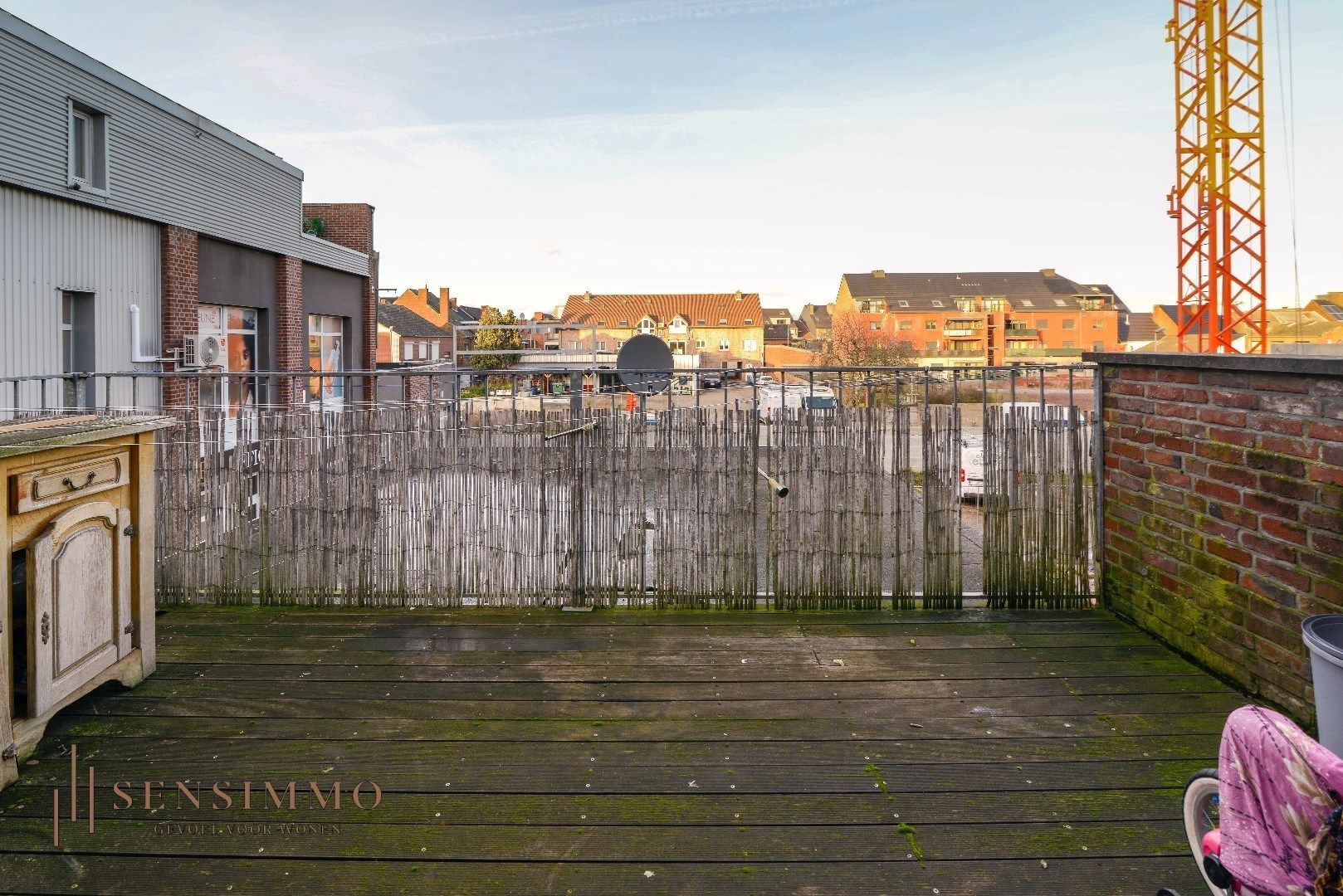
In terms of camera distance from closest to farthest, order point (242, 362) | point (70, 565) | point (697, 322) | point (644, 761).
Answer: point (644, 761) → point (70, 565) → point (242, 362) → point (697, 322)

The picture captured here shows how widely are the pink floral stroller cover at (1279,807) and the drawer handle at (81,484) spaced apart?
3797 millimetres

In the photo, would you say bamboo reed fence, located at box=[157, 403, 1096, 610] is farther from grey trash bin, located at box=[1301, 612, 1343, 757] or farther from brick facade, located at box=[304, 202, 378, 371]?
brick facade, located at box=[304, 202, 378, 371]

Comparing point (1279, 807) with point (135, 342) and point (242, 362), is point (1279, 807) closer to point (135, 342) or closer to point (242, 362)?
point (135, 342)

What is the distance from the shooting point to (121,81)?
37.3 feet

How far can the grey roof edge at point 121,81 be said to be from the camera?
9641 mm

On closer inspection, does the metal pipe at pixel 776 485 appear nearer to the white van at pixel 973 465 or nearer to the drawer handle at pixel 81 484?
the white van at pixel 973 465

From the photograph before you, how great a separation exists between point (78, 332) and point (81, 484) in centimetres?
978

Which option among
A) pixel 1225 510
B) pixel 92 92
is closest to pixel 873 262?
pixel 92 92

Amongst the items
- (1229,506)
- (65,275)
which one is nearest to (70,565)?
(1229,506)

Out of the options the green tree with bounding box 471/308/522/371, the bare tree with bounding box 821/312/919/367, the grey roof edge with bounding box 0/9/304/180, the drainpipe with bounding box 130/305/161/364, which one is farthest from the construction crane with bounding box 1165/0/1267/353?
the green tree with bounding box 471/308/522/371

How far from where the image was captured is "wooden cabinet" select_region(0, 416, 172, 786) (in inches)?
114

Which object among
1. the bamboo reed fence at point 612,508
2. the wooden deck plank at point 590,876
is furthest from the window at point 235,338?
the wooden deck plank at point 590,876

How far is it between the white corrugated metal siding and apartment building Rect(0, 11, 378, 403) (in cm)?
2

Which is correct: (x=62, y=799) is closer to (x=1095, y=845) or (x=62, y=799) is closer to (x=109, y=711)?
(x=109, y=711)
